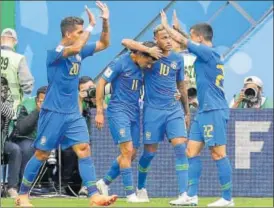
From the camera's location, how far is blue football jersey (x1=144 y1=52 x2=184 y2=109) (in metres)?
15.5

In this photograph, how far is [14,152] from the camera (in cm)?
1700

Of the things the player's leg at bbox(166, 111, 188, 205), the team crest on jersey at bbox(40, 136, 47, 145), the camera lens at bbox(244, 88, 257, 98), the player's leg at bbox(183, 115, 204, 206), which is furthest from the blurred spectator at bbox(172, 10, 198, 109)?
the team crest on jersey at bbox(40, 136, 47, 145)

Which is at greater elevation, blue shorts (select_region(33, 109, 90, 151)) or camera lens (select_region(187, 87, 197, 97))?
camera lens (select_region(187, 87, 197, 97))

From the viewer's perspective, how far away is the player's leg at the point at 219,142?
14.9 metres

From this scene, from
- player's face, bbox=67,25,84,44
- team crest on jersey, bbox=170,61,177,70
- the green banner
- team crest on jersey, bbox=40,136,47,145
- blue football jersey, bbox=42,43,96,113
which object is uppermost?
the green banner

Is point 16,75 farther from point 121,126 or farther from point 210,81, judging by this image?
point 210,81

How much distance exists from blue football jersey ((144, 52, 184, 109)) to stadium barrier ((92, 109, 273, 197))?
6.95 feet

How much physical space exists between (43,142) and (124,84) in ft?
6.47

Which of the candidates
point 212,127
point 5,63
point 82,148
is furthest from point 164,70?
point 5,63

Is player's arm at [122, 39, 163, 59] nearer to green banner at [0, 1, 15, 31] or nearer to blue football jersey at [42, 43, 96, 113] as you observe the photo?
blue football jersey at [42, 43, 96, 113]

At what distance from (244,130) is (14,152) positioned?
3.40m

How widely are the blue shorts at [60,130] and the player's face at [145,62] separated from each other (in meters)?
1.78

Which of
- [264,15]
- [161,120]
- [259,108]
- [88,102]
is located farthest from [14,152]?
[264,15]

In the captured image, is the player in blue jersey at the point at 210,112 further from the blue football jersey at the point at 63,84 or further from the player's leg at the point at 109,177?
the blue football jersey at the point at 63,84
